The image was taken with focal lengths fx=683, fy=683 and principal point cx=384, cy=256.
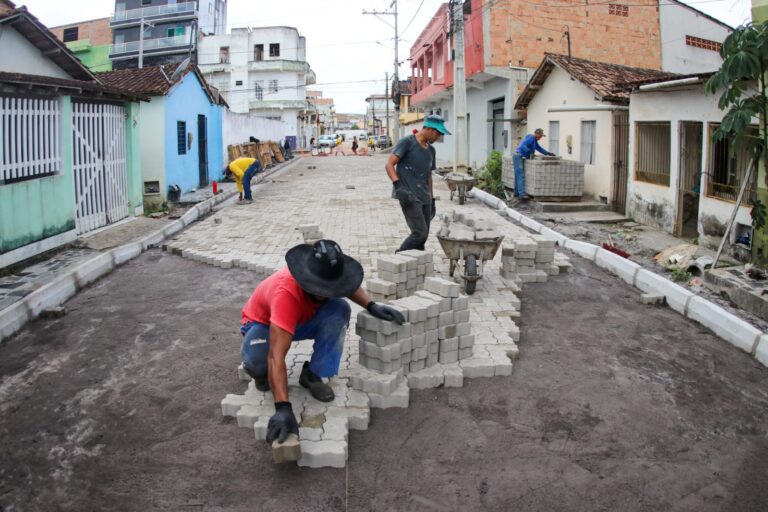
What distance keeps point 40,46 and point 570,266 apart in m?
9.75

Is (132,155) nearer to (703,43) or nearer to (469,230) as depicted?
(469,230)

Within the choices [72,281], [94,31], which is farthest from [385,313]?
[94,31]

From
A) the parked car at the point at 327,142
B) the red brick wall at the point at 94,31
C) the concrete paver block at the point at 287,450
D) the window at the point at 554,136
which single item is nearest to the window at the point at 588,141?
the window at the point at 554,136

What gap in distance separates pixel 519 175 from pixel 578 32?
10076 millimetres

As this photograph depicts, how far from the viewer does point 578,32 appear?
23016 mm

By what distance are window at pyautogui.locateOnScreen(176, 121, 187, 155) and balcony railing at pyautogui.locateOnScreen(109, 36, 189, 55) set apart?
4499cm

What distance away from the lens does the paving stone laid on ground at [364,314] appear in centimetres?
454

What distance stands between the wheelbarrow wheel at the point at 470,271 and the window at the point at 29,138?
6.16m

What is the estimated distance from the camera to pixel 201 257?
32.8ft

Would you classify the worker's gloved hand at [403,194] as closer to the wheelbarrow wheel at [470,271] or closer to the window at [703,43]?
the wheelbarrow wheel at [470,271]

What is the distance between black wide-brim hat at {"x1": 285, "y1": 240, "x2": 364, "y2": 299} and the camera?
425cm

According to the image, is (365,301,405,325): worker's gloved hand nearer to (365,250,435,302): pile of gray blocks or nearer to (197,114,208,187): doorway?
(365,250,435,302): pile of gray blocks

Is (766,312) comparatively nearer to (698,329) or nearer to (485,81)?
(698,329)

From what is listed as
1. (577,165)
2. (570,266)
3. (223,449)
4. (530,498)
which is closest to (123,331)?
(223,449)
